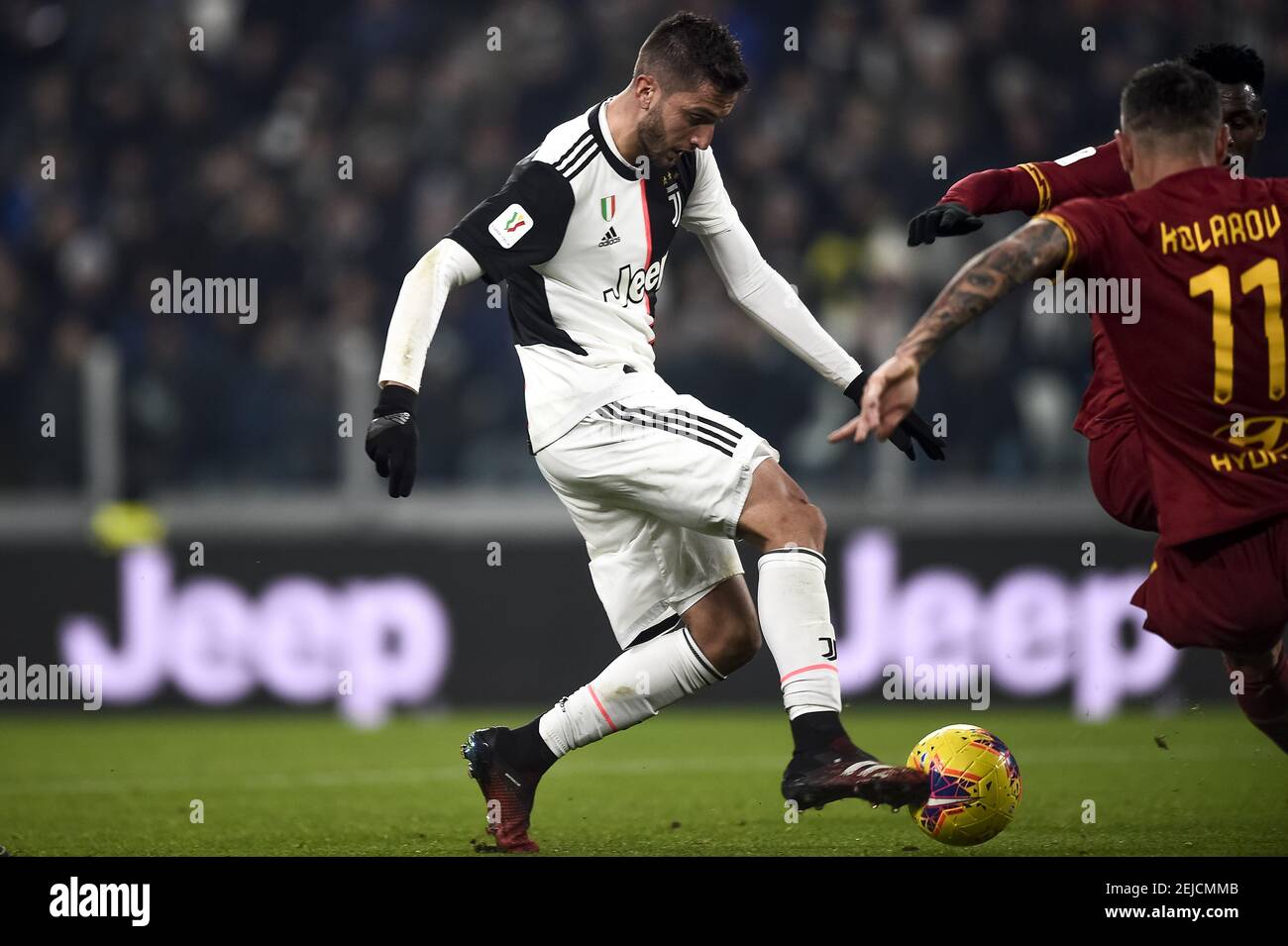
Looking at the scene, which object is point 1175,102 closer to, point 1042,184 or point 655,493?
point 1042,184

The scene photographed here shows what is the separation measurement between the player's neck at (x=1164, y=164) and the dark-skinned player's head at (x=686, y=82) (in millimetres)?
1147

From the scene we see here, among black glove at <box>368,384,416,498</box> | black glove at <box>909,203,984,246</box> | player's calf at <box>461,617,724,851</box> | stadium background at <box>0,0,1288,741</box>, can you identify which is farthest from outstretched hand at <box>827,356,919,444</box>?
stadium background at <box>0,0,1288,741</box>

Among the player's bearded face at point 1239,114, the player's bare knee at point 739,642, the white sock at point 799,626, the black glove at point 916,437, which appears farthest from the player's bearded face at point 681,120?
the player's bearded face at point 1239,114

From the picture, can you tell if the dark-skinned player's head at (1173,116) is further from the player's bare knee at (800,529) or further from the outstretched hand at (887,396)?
the player's bare knee at (800,529)

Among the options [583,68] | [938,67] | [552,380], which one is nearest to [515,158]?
[583,68]

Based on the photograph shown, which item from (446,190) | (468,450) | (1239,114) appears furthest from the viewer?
(446,190)

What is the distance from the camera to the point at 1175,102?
166 inches

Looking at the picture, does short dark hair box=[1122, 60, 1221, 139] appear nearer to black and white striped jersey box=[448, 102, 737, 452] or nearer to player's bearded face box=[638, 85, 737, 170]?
player's bearded face box=[638, 85, 737, 170]

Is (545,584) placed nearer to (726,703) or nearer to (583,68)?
(726,703)

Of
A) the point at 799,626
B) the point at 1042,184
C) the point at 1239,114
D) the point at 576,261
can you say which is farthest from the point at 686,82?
the point at 1239,114

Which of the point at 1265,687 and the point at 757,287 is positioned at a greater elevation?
the point at 757,287

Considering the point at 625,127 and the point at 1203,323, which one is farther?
the point at 625,127

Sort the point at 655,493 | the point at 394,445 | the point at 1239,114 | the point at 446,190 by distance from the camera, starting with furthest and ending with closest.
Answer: the point at 446,190
the point at 1239,114
the point at 655,493
the point at 394,445

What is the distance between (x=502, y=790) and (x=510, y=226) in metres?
1.64
